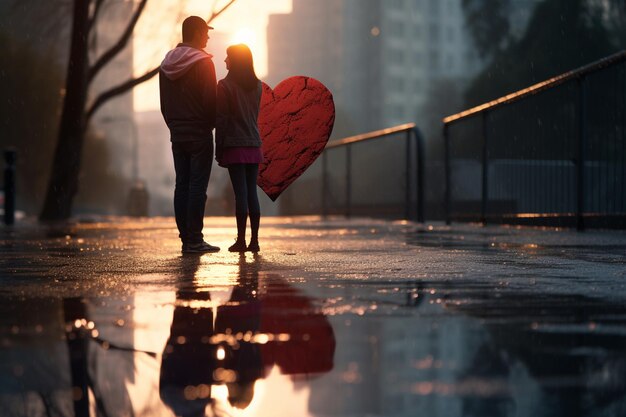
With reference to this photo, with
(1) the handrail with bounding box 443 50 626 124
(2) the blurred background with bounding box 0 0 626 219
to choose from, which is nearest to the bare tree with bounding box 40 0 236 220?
(2) the blurred background with bounding box 0 0 626 219

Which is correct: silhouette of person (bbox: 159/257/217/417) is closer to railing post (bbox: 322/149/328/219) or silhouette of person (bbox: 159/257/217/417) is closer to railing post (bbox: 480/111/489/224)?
railing post (bbox: 480/111/489/224)

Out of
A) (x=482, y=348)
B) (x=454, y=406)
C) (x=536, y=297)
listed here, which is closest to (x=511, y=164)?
→ (x=536, y=297)

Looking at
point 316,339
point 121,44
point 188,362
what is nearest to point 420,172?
point 121,44

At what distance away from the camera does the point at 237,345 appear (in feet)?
11.8

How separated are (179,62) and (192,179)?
877mm

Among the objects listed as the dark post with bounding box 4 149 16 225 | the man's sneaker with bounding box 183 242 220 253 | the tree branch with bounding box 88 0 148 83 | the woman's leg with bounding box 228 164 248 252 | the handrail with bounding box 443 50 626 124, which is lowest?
the man's sneaker with bounding box 183 242 220 253

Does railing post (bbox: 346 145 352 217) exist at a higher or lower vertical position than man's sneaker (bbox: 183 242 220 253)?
higher

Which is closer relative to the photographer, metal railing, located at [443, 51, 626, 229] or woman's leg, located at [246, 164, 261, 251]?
woman's leg, located at [246, 164, 261, 251]

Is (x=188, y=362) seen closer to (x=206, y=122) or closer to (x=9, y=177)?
(x=206, y=122)

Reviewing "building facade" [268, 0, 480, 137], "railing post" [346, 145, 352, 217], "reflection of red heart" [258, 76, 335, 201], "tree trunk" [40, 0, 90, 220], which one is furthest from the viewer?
"building facade" [268, 0, 480, 137]

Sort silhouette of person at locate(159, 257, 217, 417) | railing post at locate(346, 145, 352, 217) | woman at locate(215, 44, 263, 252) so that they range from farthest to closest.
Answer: railing post at locate(346, 145, 352, 217), woman at locate(215, 44, 263, 252), silhouette of person at locate(159, 257, 217, 417)

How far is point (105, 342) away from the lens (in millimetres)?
3660

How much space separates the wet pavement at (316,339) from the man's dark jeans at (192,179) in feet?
5.65

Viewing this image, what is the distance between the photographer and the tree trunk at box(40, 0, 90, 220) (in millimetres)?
21781
